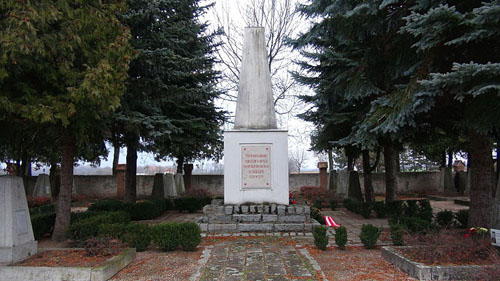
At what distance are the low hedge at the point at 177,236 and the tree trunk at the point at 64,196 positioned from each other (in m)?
2.82

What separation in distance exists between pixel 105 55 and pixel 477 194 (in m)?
8.52

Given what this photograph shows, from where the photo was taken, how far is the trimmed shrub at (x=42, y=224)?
28.1ft

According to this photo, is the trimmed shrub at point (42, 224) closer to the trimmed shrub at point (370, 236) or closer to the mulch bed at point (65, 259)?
the mulch bed at point (65, 259)

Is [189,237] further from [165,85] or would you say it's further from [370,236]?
[165,85]

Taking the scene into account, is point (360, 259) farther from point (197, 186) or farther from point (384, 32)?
point (197, 186)

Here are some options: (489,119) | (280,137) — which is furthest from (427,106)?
(280,137)

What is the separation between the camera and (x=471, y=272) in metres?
4.91

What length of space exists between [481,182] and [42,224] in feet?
34.8

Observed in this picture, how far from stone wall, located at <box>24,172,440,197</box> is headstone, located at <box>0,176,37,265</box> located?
18.1 meters

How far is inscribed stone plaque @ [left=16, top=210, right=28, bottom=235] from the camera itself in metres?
5.80

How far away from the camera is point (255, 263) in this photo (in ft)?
19.7

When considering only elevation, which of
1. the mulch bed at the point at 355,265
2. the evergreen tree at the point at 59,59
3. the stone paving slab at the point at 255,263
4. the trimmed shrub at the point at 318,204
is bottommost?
the mulch bed at the point at 355,265

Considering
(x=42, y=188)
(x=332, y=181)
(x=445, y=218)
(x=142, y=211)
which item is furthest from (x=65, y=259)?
(x=332, y=181)

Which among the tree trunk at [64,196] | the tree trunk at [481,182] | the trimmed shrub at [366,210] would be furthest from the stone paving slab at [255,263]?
the trimmed shrub at [366,210]
